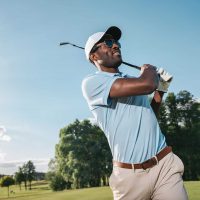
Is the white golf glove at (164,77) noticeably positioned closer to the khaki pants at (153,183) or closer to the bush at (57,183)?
the khaki pants at (153,183)

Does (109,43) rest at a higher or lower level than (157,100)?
higher

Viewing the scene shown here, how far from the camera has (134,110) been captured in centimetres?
416

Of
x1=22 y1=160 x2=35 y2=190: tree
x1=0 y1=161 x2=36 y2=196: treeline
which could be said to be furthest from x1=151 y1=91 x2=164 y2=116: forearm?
x1=22 y1=160 x2=35 y2=190: tree

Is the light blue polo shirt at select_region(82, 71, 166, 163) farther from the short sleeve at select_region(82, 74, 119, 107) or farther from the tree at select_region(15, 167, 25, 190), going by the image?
the tree at select_region(15, 167, 25, 190)

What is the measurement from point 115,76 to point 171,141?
72819 millimetres

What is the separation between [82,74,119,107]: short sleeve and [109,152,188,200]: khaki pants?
0.81 metres

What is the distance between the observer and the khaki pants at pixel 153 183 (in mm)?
4020

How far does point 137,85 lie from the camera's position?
3939 mm

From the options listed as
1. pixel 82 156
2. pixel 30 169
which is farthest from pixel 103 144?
pixel 30 169

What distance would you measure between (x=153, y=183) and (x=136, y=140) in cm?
51

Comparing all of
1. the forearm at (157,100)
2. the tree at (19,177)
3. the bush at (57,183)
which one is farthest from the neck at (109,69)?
the tree at (19,177)

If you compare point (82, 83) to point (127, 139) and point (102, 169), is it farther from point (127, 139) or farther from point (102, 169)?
point (102, 169)

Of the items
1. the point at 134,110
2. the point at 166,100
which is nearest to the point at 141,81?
the point at 134,110

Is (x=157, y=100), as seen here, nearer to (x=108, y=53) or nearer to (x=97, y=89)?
(x=108, y=53)
